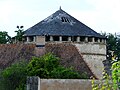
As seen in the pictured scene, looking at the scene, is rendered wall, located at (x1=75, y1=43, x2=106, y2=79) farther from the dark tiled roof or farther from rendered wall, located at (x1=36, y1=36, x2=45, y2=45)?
rendered wall, located at (x1=36, y1=36, x2=45, y2=45)

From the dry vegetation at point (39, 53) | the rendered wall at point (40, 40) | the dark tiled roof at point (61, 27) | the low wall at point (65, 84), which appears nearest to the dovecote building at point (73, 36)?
the dark tiled roof at point (61, 27)

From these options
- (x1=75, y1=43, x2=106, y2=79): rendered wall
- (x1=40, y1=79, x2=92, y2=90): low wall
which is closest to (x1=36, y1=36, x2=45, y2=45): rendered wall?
Result: (x1=75, y1=43, x2=106, y2=79): rendered wall

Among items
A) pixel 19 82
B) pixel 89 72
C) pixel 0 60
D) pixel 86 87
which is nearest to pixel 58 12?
pixel 0 60

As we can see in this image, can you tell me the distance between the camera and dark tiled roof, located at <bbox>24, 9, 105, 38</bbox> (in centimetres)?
4812

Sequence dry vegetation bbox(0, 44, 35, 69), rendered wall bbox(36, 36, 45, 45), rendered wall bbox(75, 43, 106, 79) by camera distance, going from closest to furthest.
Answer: rendered wall bbox(36, 36, 45, 45) < dry vegetation bbox(0, 44, 35, 69) < rendered wall bbox(75, 43, 106, 79)

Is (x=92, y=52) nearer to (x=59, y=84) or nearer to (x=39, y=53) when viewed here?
(x=39, y=53)

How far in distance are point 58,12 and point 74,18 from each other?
1.62 meters

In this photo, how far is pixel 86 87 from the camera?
67.8 feet

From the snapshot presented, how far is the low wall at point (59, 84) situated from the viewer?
2050cm

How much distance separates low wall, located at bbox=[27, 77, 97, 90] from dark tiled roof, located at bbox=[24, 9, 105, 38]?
26629 mm

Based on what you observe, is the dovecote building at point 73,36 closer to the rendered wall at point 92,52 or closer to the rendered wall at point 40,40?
the rendered wall at point 92,52

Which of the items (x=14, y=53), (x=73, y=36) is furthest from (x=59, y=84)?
(x=73, y=36)

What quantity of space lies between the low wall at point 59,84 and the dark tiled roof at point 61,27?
2663cm

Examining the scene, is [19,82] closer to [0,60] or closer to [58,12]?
[0,60]
